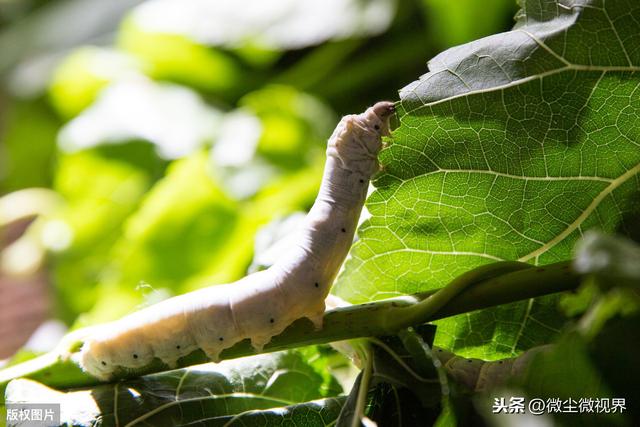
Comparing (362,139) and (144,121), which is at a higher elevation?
(144,121)

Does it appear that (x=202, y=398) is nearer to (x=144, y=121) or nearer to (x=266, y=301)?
(x=266, y=301)

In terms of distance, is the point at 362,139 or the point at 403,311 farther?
the point at 362,139

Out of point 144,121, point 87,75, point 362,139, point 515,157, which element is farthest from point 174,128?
point 515,157

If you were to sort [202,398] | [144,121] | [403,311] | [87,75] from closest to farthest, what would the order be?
[403,311] → [202,398] → [144,121] → [87,75]

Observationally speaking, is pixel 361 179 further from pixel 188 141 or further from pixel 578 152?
pixel 188 141

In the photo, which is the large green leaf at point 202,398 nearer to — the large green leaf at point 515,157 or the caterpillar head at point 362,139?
the large green leaf at point 515,157

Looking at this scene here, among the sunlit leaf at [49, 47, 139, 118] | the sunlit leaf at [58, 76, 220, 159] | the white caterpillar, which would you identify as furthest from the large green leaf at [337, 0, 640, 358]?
the sunlit leaf at [49, 47, 139, 118]
